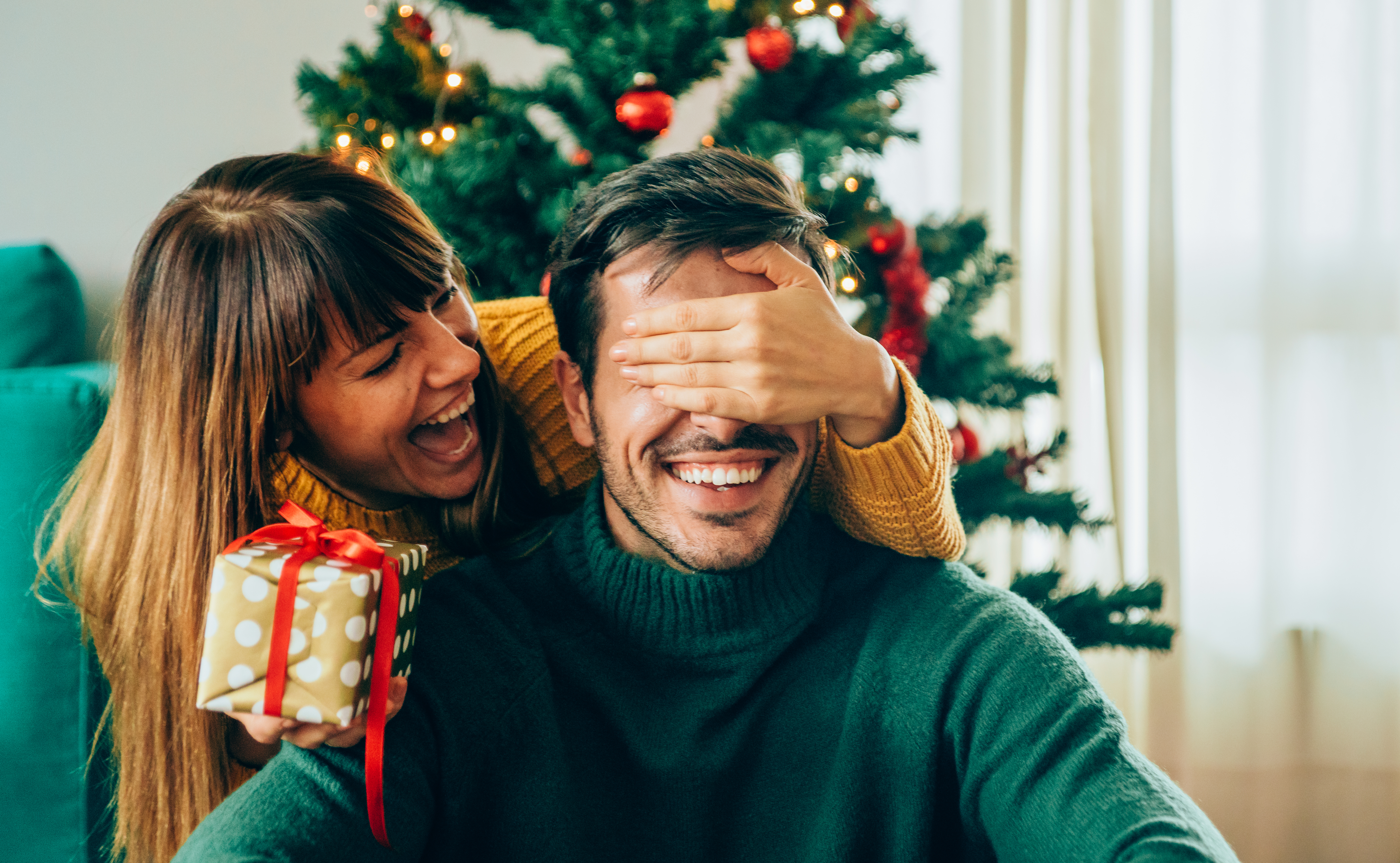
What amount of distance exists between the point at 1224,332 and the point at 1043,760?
1739 millimetres

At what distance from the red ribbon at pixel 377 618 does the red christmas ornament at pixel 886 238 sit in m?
0.87

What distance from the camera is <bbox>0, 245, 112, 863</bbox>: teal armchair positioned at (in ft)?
3.83

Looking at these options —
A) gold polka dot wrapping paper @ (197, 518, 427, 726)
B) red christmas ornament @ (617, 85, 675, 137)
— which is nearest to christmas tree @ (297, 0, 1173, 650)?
red christmas ornament @ (617, 85, 675, 137)

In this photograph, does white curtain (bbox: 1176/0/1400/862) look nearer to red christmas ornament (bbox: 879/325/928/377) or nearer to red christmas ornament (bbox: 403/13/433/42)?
red christmas ornament (bbox: 879/325/928/377)

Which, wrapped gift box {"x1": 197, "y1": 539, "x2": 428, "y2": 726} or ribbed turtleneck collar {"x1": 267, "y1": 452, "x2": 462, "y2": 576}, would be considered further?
ribbed turtleneck collar {"x1": 267, "y1": 452, "x2": 462, "y2": 576}

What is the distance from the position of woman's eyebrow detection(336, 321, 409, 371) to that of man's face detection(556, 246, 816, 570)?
24 cm

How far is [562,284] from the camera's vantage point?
101 centimetres

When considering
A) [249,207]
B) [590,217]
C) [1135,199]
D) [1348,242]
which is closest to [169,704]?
[249,207]

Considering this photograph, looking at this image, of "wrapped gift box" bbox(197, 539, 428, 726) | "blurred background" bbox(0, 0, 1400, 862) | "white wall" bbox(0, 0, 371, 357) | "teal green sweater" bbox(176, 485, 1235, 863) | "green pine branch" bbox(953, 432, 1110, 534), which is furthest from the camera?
"blurred background" bbox(0, 0, 1400, 862)

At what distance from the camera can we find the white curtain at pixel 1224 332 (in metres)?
2.06

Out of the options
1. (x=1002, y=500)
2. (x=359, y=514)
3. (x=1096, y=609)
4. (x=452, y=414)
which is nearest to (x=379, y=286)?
(x=452, y=414)

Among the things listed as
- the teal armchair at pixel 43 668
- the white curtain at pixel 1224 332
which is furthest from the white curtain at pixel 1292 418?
the teal armchair at pixel 43 668

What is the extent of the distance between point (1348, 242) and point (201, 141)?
8.48 feet

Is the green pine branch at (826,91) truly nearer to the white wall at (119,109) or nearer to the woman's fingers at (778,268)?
the woman's fingers at (778,268)
